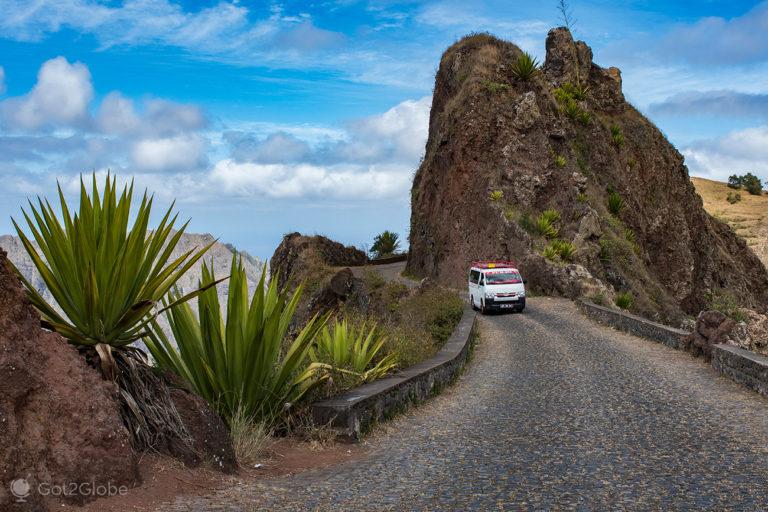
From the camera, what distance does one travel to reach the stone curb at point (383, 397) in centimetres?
776

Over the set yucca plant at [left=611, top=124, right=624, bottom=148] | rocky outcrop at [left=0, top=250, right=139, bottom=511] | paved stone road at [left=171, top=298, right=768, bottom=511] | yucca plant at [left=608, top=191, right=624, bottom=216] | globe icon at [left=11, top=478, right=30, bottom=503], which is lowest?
paved stone road at [left=171, top=298, right=768, bottom=511]

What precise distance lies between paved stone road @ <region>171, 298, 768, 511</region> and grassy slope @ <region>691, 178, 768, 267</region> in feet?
236

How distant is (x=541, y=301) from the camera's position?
28875mm

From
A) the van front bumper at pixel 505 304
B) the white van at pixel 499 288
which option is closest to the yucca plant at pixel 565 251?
the white van at pixel 499 288

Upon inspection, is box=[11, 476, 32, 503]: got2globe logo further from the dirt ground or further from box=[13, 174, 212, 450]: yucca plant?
box=[13, 174, 212, 450]: yucca plant

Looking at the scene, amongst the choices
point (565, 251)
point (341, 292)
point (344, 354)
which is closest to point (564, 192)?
point (565, 251)

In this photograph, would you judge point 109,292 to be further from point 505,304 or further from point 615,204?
point 615,204

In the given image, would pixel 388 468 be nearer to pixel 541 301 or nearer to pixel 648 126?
pixel 541 301

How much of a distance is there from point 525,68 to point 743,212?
72.2m

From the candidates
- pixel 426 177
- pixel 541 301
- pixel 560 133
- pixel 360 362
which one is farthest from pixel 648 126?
pixel 360 362

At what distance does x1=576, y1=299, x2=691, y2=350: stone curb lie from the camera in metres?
16.5

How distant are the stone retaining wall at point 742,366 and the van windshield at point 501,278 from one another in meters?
12.5

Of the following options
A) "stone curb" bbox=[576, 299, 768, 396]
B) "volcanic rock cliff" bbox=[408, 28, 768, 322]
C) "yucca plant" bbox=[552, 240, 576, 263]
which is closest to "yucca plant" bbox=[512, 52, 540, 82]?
"volcanic rock cliff" bbox=[408, 28, 768, 322]

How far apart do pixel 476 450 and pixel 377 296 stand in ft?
75.6
